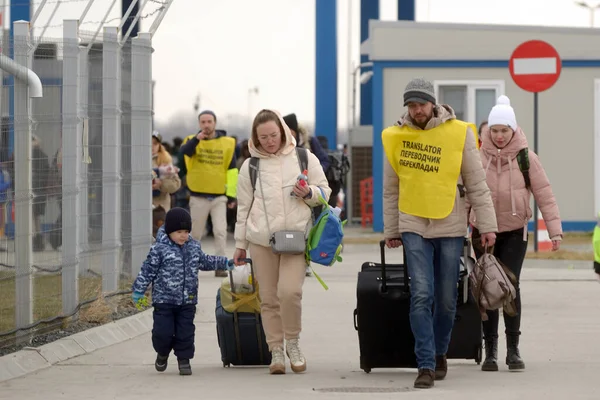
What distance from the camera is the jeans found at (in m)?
9.09

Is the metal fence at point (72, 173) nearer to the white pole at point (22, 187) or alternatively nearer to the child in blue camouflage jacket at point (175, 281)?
the white pole at point (22, 187)

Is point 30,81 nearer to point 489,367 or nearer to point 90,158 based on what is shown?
point 90,158

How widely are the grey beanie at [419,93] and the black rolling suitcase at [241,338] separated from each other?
1633 mm

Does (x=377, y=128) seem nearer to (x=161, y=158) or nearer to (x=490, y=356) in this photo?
(x=161, y=158)

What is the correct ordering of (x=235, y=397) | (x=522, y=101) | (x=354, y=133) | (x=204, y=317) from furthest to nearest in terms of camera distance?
(x=354, y=133) < (x=522, y=101) < (x=204, y=317) < (x=235, y=397)

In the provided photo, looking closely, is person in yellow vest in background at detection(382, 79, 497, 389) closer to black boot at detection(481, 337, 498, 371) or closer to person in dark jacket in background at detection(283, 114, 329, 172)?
black boot at detection(481, 337, 498, 371)

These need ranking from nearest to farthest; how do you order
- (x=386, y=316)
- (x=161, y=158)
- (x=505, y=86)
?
(x=386, y=316) < (x=161, y=158) < (x=505, y=86)

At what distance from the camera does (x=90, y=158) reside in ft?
39.3

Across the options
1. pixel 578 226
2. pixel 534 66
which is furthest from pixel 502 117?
pixel 578 226

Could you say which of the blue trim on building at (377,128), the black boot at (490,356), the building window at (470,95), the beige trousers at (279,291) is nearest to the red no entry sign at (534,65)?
the building window at (470,95)

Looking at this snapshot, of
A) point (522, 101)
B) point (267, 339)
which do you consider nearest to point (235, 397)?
point (267, 339)

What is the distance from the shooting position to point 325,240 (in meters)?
9.76

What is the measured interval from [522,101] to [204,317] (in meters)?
13.2

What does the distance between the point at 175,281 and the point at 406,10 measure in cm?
2792
